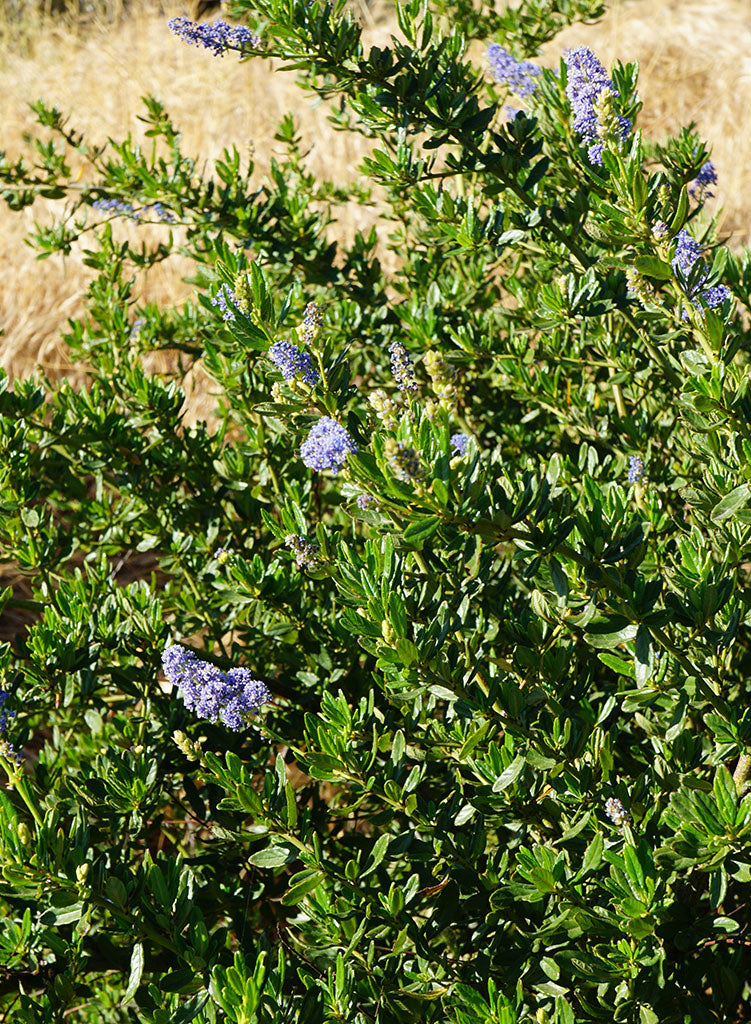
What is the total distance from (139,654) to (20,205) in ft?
5.43

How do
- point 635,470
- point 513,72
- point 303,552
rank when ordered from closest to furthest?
1. point 303,552
2. point 635,470
3. point 513,72

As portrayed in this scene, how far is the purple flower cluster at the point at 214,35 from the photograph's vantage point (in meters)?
2.14

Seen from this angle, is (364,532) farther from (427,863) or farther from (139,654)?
(427,863)

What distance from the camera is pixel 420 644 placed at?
4.76 feet

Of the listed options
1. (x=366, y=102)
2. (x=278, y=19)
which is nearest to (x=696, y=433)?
(x=366, y=102)

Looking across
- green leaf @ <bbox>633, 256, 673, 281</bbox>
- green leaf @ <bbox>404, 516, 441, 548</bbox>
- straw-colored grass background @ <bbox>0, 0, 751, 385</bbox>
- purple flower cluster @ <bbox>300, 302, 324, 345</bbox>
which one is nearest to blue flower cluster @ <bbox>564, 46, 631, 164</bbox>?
green leaf @ <bbox>633, 256, 673, 281</bbox>

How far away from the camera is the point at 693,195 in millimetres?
2719

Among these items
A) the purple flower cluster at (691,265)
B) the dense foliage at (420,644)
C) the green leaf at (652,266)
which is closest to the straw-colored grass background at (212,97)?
the dense foliage at (420,644)

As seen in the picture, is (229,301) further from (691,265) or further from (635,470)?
(635,470)

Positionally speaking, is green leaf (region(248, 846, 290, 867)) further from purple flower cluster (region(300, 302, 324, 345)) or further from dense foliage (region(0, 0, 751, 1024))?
purple flower cluster (region(300, 302, 324, 345))

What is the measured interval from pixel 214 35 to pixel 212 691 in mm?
1496

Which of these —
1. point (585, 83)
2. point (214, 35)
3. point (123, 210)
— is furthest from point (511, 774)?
point (123, 210)

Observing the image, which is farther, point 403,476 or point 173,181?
point 173,181

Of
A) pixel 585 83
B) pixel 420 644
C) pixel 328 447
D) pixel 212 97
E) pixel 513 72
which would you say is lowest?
pixel 212 97
